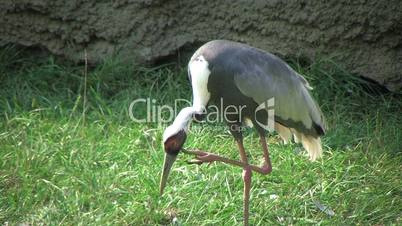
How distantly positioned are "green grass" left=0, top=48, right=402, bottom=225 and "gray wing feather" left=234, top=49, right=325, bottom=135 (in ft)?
1.44

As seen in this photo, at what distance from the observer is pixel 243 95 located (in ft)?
14.3

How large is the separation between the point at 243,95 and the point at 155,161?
828 millimetres

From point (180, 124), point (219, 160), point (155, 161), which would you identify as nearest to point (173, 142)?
point (180, 124)

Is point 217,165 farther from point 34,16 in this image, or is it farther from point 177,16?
point 34,16

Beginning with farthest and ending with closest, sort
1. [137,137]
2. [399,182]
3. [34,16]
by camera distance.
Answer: [34,16], [137,137], [399,182]

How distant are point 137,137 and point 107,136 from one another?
0.20 metres

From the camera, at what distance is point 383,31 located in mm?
5637

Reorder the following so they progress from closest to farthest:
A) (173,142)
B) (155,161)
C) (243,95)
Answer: (173,142) → (243,95) → (155,161)

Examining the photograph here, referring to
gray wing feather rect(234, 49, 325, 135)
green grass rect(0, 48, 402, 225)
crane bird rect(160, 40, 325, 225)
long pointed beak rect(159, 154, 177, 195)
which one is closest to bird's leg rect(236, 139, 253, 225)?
crane bird rect(160, 40, 325, 225)

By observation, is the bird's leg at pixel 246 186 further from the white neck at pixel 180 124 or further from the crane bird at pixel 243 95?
the white neck at pixel 180 124

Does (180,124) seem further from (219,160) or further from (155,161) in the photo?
(155,161)

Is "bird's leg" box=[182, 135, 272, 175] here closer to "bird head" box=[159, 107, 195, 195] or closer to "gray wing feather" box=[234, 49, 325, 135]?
"bird head" box=[159, 107, 195, 195]

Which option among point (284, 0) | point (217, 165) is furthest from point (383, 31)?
point (217, 165)

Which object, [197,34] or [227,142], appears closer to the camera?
[227,142]
